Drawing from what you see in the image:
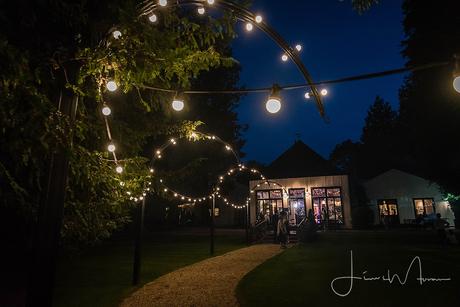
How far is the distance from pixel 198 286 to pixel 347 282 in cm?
348

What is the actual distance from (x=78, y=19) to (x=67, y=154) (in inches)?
72.5

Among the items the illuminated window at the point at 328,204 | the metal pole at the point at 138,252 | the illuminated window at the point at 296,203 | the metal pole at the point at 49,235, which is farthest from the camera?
the illuminated window at the point at 296,203

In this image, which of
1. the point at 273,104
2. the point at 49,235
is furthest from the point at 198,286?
the point at 273,104

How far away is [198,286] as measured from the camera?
274 inches

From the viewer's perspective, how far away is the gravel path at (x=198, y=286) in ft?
19.2

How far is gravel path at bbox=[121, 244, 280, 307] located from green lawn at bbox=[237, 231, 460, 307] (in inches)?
14.9

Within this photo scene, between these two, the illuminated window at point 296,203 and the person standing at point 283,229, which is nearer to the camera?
the person standing at point 283,229

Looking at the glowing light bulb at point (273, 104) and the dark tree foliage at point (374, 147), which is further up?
the dark tree foliage at point (374, 147)

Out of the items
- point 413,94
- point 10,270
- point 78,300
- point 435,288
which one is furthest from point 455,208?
Answer: point 10,270

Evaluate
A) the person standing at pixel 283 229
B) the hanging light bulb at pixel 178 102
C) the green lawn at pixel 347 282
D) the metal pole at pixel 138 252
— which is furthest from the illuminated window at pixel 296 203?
the hanging light bulb at pixel 178 102

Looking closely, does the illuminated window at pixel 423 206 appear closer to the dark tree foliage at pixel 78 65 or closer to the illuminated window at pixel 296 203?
the illuminated window at pixel 296 203

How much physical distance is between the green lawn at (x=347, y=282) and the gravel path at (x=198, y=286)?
380 millimetres

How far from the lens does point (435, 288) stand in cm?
614

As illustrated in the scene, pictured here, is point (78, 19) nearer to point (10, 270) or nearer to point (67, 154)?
point (67, 154)
